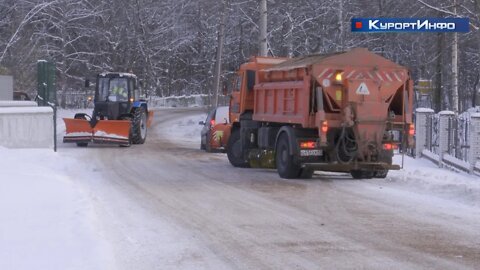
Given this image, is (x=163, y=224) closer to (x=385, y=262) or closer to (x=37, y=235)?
(x=37, y=235)

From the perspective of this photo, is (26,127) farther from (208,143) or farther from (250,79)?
(250,79)

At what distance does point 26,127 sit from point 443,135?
11.5m

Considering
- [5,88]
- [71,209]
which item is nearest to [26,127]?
[71,209]

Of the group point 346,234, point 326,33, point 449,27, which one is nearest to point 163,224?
point 346,234

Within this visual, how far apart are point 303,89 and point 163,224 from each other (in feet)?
20.2

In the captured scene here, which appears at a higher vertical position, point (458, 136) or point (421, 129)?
point (421, 129)

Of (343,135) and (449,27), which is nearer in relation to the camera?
(343,135)

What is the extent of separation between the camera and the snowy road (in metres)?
7.87

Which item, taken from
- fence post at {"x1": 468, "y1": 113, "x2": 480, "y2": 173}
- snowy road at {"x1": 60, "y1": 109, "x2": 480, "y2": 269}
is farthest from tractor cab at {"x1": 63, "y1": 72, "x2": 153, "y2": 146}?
fence post at {"x1": 468, "y1": 113, "x2": 480, "y2": 173}

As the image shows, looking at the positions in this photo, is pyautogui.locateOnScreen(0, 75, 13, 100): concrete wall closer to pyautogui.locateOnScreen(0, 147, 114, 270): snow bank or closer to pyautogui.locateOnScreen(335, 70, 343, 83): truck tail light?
pyautogui.locateOnScreen(0, 147, 114, 270): snow bank

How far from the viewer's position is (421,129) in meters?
20.4

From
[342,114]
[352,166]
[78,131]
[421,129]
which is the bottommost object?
[352,166]

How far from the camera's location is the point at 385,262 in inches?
304

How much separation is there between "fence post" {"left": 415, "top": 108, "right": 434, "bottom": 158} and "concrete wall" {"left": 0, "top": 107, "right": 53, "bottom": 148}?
1058 cm
